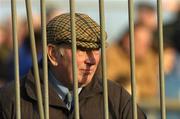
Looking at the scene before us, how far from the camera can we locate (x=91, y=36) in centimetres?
494

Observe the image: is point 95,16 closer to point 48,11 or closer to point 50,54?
point 48,11

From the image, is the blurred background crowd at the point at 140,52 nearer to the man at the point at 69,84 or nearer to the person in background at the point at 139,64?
the person in background at the point at 139,64

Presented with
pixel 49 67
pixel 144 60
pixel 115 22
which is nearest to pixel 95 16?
pixel 115 22

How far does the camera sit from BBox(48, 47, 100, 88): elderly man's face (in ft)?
16.0

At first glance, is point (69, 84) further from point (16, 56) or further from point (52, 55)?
point (16, 56)

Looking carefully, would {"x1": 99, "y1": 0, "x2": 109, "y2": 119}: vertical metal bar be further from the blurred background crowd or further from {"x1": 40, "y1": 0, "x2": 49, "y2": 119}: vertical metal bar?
the blurred background crowd

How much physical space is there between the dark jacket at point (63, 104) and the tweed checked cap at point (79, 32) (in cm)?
25

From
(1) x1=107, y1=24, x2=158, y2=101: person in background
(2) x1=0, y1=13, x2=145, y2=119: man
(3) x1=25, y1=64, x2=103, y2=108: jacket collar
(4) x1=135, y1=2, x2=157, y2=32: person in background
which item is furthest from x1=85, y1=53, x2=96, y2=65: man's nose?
(4) x1=135, y1=2, x2=157, y2=32: person in background

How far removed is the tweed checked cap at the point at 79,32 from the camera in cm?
489

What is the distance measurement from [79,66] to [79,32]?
0.17 m

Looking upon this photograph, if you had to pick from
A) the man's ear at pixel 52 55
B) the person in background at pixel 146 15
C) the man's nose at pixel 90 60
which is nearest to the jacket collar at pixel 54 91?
the man's ear at pixel 52 55

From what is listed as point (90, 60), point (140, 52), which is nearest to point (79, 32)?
point (90, 60)

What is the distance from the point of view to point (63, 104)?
5055 mm

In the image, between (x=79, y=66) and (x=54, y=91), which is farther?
(x=54, y=91)
